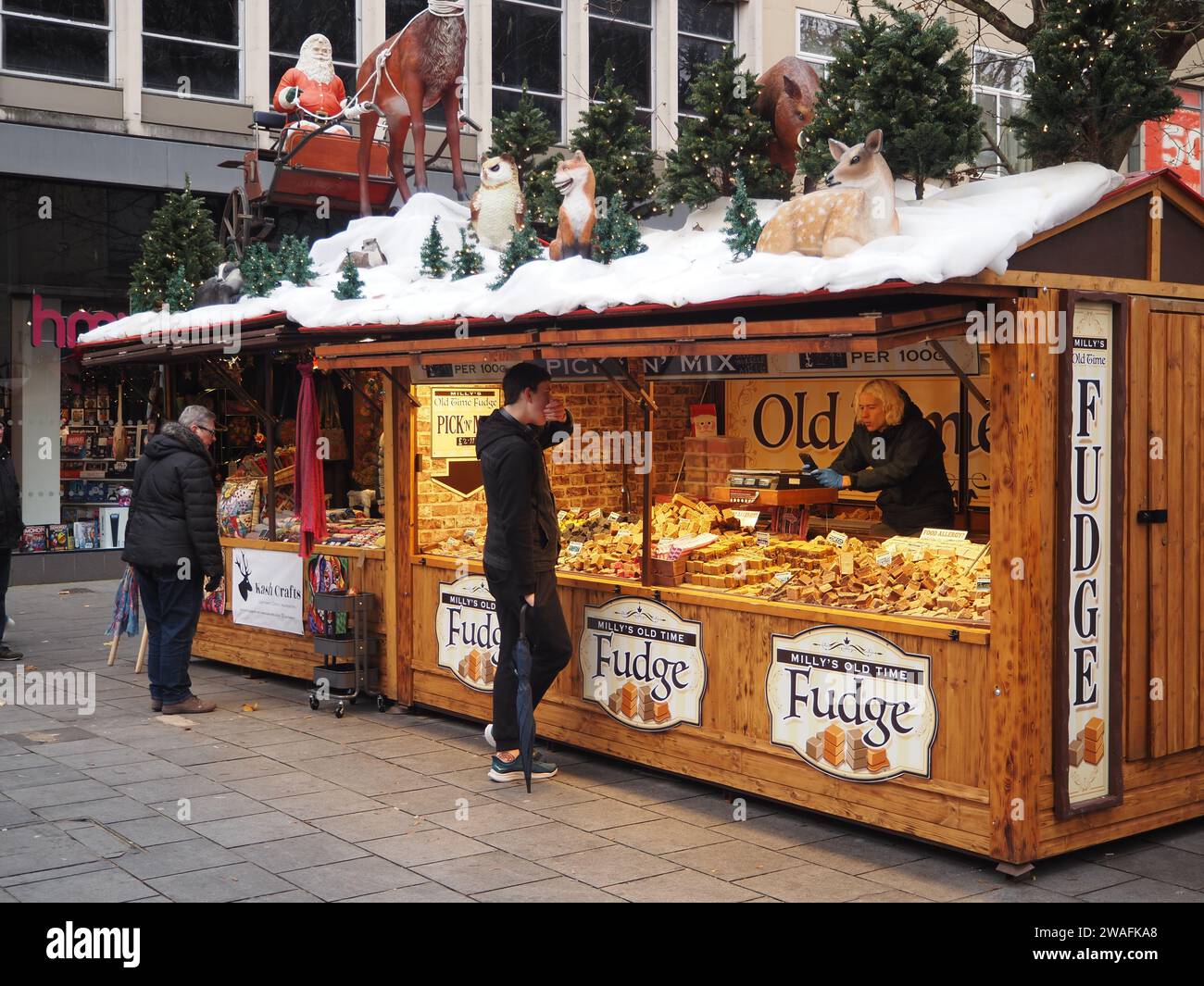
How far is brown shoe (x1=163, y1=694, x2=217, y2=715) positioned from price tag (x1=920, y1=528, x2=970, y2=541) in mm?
4973

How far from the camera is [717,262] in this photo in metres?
6.89

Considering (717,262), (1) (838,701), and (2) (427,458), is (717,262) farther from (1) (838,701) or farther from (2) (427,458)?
(2) (427,458)

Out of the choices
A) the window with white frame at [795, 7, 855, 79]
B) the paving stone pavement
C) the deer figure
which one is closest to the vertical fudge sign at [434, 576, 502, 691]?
the paving stone pavement

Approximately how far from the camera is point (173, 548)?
30.1 feet

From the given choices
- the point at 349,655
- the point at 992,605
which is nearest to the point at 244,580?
the point at 349,655

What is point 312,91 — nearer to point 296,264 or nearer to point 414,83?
point 414,83

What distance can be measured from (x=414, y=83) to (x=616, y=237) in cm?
455

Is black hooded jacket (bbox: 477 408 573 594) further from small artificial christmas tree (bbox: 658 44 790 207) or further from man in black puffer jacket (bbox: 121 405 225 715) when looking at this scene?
small artificial christmas tree (bbox: 658 44 790 207)

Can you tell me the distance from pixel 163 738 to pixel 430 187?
11.0 metres

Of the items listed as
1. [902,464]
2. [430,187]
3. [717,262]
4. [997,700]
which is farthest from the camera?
[430,187]

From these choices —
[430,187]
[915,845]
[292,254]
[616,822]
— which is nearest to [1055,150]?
[915,845]

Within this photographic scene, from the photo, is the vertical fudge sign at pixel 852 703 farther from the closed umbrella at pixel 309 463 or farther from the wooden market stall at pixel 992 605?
the closed umbrella at pixel 309 463

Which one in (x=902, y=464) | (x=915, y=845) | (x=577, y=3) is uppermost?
(x=577, y=3)

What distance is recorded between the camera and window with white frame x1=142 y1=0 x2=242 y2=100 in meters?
17.2
